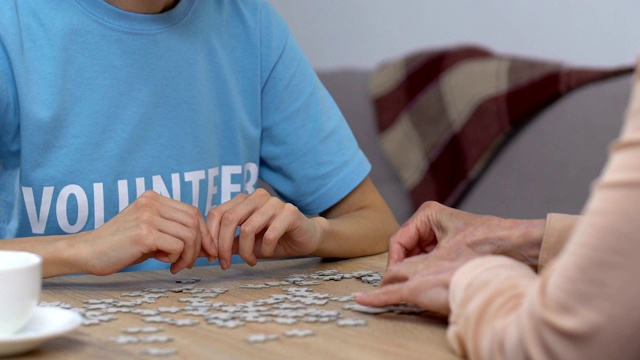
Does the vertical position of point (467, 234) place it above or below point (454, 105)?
below

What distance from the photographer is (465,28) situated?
133 inches

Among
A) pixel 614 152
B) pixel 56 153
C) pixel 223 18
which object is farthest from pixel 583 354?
pixel 223 18

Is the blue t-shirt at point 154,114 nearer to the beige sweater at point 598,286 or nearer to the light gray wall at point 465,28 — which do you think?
the beige sweater at point 598,286

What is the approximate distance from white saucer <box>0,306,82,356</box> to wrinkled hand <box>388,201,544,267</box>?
517 millimetres

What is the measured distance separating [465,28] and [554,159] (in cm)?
73

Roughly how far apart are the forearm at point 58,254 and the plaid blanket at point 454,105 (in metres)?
1.88

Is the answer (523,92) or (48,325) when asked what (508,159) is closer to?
(523,92)

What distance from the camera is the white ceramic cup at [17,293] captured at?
92cm

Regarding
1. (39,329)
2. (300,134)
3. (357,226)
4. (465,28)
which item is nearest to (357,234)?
(357,226)

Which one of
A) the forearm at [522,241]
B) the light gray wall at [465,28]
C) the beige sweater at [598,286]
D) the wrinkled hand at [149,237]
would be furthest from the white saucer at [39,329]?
the light gray wall at [465,28]

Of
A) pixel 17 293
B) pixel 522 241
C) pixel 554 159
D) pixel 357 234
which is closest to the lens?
pixel 17 293

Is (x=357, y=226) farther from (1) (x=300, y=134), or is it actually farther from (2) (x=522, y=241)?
(2) (x=522, y=241)

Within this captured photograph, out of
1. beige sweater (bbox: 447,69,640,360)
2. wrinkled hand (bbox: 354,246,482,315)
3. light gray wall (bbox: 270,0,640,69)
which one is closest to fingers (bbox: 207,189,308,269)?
wrinkled hand (bbox: 354,246,482,315)

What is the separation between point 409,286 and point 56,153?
0.79 metres
